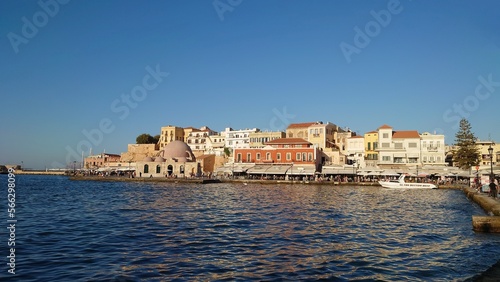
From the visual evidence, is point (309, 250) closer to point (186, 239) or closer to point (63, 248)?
point (186, 239)

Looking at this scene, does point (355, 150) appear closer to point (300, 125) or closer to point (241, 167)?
point (300, 125)

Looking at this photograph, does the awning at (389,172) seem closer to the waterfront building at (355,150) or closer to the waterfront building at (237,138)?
the waterfront building at (355,150)

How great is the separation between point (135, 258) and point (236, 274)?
10.4 feet

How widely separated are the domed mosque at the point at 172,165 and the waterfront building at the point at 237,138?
11.4 meters

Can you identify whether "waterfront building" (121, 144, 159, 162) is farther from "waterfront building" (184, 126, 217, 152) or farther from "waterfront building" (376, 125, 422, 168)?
"waterfront building" (376, 125, 422, 168)

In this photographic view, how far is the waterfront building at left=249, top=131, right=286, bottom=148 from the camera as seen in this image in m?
76.7

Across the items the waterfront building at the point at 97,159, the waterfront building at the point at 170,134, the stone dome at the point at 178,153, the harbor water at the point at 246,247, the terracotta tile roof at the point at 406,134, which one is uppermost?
the waterfront building at the point at 170,134

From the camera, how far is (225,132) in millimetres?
88438

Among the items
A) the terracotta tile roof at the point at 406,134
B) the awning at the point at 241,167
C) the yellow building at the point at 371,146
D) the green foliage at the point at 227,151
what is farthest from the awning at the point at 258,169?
the terracotta tile roof at the point at 406,134

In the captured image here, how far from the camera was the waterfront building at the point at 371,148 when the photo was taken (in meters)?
63.5

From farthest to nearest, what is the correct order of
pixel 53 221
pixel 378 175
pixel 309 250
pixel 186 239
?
pixel 378 175 < pixel 53 221 < pixel 186 239 < pixel 309 250

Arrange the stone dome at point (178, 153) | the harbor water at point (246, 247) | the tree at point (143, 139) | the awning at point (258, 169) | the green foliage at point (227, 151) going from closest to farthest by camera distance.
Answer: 1. the harbor water at point (246, 247)
2. the awning at point (258, 169)
3. the stone dome at point (178, 153)
4. the green foliage at point (227, 151)
5. the tree at point (143, 139)

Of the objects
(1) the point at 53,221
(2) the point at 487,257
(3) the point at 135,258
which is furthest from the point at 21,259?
(2) the point at 487,257

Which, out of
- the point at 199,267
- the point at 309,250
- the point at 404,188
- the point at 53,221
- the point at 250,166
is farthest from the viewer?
the point at 250,166
